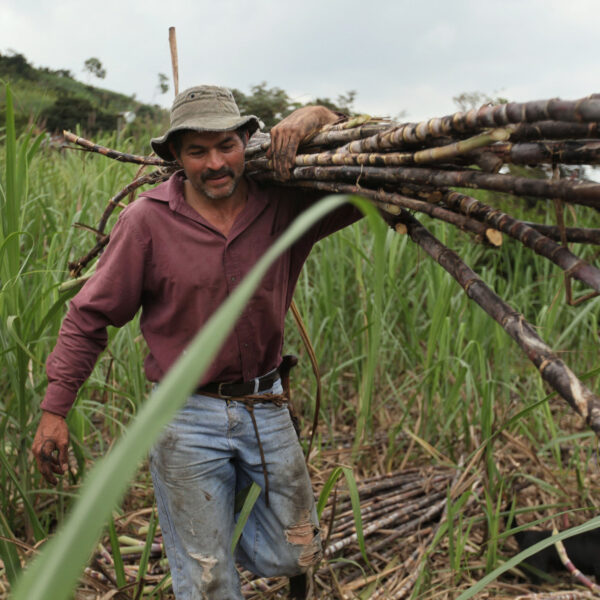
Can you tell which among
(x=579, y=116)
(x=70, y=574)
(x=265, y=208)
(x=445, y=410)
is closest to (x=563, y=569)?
(x=445, y=410)

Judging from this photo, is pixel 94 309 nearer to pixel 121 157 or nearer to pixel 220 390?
pixel 220 390

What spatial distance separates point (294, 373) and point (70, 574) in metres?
2.84

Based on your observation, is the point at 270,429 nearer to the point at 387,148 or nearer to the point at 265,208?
the point at 265,208

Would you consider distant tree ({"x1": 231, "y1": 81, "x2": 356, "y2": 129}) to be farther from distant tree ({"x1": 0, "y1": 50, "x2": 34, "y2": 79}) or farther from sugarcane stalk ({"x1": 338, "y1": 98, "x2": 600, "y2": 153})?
distant tree ({"x1": 0, "y1": 50, "x2": 34, "y2": 79})

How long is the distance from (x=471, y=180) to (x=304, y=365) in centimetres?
222

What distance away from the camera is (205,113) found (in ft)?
5.81

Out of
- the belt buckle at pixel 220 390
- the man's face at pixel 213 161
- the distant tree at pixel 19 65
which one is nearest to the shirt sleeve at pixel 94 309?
the man's face at pixel 213 161

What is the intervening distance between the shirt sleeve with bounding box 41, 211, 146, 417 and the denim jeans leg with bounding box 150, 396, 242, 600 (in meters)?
0.31

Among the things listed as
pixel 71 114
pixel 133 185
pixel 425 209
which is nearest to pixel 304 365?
pixel 133 185

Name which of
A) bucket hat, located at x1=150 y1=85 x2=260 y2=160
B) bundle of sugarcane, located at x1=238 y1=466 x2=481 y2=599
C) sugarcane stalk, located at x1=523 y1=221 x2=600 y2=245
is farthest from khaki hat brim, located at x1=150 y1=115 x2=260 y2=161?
bundle of sugarcane, located at x1=238 y1=466 x2=481 y2=599

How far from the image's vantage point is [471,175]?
1.08 meters

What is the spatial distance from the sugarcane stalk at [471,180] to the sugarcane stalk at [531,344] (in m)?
0.15

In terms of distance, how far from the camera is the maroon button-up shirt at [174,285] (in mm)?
1807

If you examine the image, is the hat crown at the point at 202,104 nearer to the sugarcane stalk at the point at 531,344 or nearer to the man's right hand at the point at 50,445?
the sugarcane stalk at the point at 531,344
